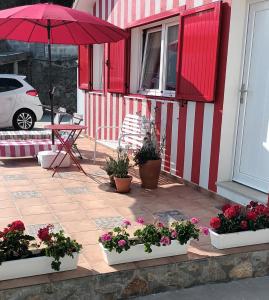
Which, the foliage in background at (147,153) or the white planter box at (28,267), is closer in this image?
the white planter box at (28,267)

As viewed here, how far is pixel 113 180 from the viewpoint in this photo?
466 cm

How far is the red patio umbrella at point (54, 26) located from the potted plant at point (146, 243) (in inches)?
104

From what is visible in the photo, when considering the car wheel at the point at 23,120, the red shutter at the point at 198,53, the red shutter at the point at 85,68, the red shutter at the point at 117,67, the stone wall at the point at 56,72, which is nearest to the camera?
the red shutter at the point at 198,53

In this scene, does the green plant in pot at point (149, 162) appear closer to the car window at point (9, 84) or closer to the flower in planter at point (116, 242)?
the flower in planter at point (116, 242)

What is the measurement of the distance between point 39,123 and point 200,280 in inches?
388

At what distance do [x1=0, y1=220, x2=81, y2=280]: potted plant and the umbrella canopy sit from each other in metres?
2.65

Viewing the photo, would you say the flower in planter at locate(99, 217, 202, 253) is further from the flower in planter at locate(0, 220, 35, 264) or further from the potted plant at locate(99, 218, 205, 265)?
the flower in planter at locate(0, 220, 35, 264)

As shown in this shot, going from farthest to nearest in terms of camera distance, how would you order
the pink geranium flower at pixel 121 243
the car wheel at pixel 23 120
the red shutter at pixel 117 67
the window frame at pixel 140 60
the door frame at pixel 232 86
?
the car wheel at pixel 23 120, the red shutter at pixel 117 67, the window frame at pixel 140 60, the door frame at pixel 232 86, the pink geranium flower at pixel 121 243

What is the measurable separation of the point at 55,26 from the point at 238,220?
12.5ft

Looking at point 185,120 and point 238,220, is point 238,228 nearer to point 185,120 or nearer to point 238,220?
point 238,220

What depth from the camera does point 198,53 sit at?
4441 mm

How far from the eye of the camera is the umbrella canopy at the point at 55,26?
426 cm

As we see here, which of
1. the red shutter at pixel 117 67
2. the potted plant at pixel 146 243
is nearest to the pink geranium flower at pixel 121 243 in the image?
the potted plant at pixel 146 243

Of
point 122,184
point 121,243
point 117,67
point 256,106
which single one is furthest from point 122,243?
point 117,67
